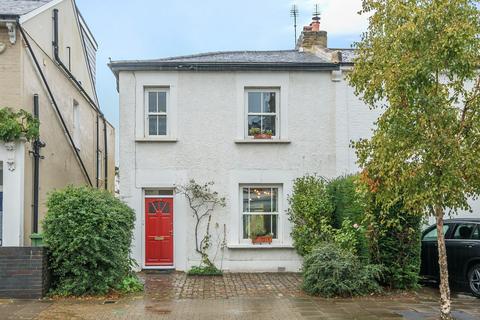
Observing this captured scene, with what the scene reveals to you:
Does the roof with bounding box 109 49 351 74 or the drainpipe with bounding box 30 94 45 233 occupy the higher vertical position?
the roof with bounding box 109 49 351 74

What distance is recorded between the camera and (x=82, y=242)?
12117 millimetres

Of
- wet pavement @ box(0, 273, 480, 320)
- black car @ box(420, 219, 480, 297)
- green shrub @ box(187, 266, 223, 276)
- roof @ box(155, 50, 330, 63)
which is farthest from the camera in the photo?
roof @ box(155, 50, 330, 63)

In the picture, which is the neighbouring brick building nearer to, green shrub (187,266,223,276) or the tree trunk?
green shrub (187,266,223,276)

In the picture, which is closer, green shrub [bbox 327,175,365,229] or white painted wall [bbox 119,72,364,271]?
green shrub [bbox 327,175,365,229]

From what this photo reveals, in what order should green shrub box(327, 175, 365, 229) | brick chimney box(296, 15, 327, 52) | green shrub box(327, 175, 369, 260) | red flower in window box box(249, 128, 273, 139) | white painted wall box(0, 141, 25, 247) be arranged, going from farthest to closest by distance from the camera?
brick chimney box(296, 15, 327, 52), red flower in window box box(249, 128, 273, 139), green shrub box(327, 175, 365, 229), white painted wall box(0, 141, 25, 247), green shrub box(327, 175, 369, 260)

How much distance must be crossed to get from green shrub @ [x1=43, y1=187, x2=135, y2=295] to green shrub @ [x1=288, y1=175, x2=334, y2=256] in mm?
5685

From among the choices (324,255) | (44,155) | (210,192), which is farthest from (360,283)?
(44,155)

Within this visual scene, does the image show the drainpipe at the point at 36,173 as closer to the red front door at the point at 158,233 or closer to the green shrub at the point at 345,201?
the red front door at the point at 158,233

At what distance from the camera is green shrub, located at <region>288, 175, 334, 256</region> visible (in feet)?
53.3

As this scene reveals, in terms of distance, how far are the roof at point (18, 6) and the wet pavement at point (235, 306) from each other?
6950mm

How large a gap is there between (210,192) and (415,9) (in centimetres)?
908

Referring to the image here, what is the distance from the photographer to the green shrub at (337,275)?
1268 centimetres

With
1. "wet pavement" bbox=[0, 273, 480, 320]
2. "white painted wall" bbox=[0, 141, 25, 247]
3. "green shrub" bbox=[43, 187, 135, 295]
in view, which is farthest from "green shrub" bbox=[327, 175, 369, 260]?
"white painted wall" bbox=[0, 141, 25, 247]

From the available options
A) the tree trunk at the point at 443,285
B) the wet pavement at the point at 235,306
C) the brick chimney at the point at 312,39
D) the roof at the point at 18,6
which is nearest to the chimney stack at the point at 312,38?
the brick chimney at the point at 312,39
